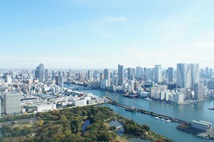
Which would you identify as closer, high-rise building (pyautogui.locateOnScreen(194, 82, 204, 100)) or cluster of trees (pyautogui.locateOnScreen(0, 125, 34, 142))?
cluster of trees (pyautogui.locateOnScreen(0, 125, 34, 142))

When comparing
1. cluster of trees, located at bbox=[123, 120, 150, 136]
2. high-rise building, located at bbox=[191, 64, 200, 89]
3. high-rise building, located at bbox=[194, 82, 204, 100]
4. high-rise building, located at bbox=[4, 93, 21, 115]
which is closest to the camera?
cluster of trees, located at bbox=[123, 120, 150, 136]

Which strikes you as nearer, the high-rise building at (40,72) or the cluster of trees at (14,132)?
the cluster of trees at (14,132)

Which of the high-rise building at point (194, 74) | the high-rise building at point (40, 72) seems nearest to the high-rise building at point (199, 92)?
the high-rise building at point (194, 74)

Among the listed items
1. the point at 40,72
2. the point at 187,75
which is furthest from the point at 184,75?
the point at 40,72

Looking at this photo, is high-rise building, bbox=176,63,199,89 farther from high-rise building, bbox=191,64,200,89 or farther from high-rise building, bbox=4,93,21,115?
high-rise building, bbox=4,93,21,115

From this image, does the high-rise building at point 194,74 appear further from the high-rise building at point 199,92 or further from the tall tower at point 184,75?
the high-rise building at point 199,92

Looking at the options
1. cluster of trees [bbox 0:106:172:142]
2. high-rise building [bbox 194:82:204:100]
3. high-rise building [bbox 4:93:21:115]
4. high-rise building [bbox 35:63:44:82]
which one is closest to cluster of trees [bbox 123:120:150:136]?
cluster of trees [bbox 0:106:172:142]

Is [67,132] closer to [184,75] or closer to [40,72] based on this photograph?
[184,75]
